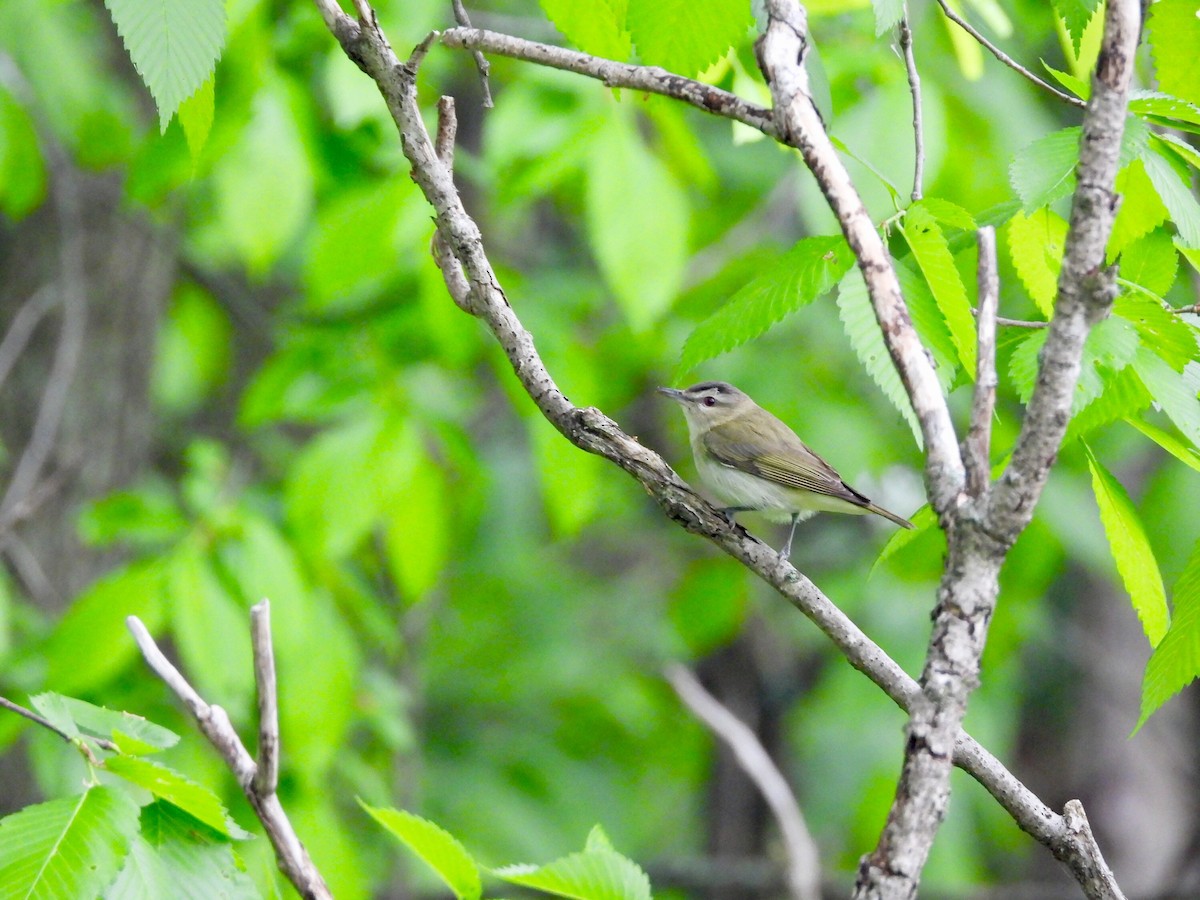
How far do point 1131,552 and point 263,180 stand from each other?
332cm

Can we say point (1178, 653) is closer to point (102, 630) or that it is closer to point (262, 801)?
point (262, 801)

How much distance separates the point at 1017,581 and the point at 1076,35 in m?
5.34

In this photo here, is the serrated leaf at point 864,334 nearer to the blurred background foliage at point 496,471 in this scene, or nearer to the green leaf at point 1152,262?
the blurred background foliage at point 496,471

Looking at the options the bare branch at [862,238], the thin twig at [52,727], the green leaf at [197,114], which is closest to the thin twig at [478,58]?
the green leaf at [197,114]

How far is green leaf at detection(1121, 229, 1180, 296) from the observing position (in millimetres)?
2143

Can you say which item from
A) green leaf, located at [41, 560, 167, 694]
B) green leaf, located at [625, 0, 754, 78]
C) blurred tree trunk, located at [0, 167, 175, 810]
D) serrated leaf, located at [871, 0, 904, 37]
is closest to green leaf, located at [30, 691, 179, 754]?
green leaf, located at [625, 0, 754, 78]

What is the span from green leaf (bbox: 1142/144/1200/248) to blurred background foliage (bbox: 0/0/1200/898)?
1.45 feet

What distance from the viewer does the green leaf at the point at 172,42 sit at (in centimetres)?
179

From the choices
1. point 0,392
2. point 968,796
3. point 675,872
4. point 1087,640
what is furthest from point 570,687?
point 0,392

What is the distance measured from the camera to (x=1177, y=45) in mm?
2203

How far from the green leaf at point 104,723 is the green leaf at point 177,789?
0.11 ft

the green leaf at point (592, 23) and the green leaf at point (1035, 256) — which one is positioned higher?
the green leaf at point (592, 23)

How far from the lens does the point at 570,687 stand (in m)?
9.78

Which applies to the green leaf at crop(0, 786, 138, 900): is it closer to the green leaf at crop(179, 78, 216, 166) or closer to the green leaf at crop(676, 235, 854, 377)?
the green leaf at crop(179, 78, 216, 166)
